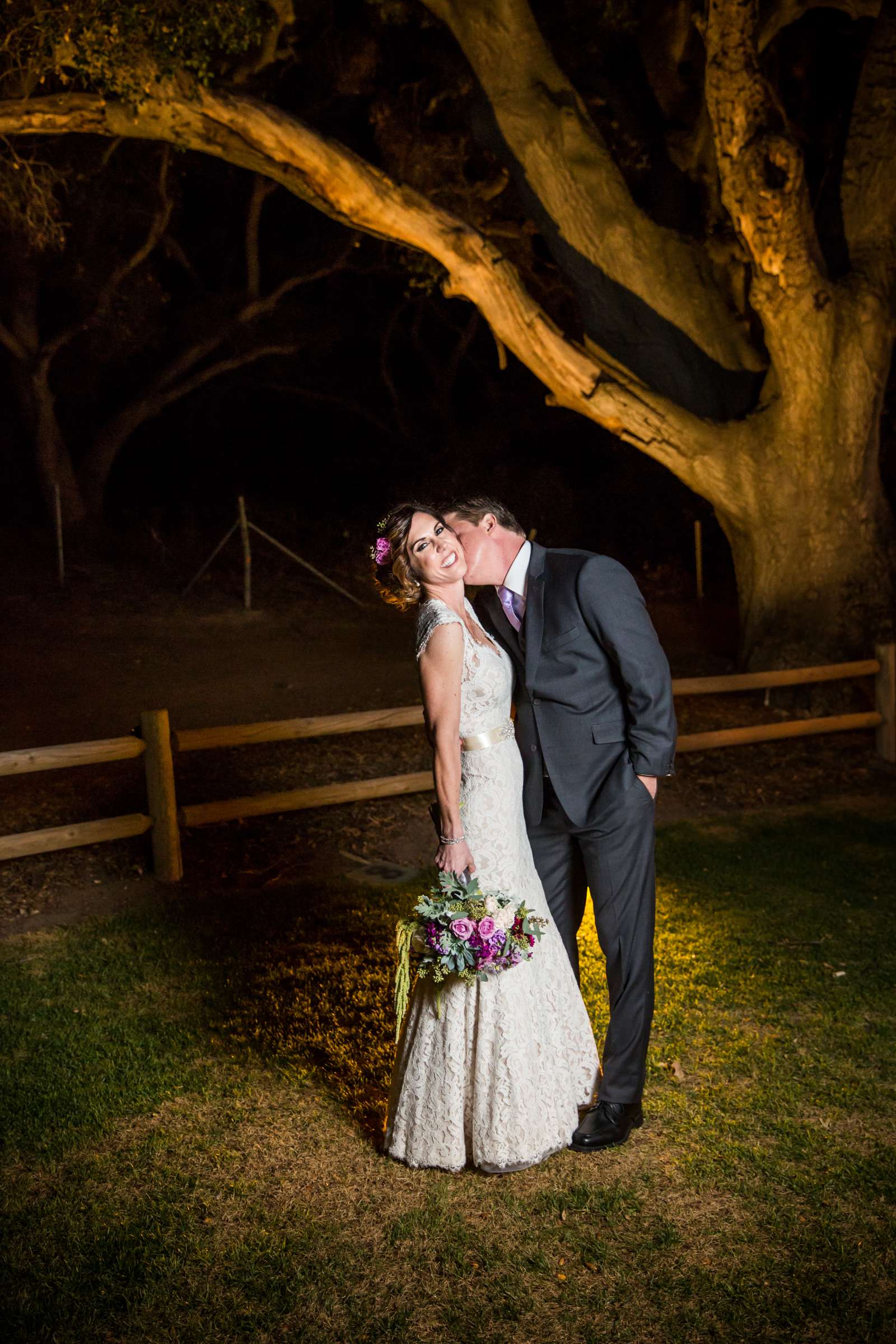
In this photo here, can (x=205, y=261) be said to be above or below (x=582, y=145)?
above

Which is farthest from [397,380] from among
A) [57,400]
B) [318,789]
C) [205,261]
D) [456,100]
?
[318,789]

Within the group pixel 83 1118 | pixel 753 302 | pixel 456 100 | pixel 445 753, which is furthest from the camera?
pixel 456 100

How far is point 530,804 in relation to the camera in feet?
12.1

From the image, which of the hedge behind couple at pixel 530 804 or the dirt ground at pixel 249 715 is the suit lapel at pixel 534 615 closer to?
the hedge behind couple at pixel 530 804

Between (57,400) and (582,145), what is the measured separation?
17.2 meters

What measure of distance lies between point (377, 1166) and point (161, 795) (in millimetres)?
3181

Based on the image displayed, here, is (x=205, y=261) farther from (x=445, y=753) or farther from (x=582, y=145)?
(x=445, y=753)

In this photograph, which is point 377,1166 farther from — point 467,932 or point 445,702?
point 445,702

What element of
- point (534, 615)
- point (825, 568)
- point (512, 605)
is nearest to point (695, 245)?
point (825, 568)

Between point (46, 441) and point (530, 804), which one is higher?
point (46, 441)

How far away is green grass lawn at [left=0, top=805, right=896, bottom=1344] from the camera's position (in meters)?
3.00

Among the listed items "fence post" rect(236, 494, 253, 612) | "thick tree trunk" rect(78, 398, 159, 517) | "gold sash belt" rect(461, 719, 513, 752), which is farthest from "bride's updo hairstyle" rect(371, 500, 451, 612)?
"thick tree trunk" rect(78, 398, 159, 517)

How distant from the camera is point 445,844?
3375 millimetres

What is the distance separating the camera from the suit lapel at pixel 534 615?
3594mm
